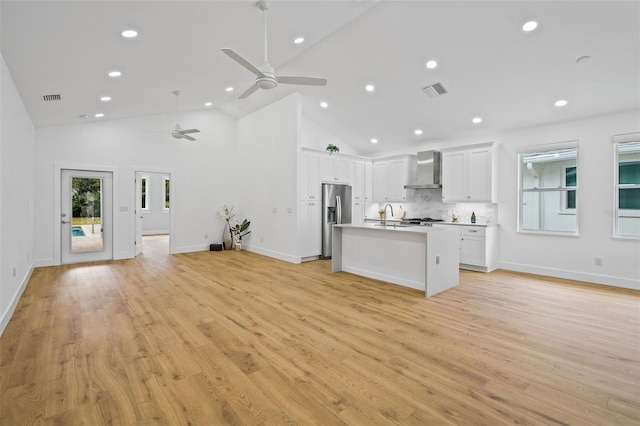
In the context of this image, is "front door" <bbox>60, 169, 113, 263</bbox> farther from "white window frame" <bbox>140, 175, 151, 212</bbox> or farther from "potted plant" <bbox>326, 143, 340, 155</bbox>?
"white window frame" <bbox>140, 175, 151, 212</bbox>

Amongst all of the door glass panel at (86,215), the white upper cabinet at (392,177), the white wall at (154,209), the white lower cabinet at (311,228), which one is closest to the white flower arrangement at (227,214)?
the door glass panel at (86,215)

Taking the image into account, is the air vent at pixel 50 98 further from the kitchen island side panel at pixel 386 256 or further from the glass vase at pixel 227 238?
the kitchen island side panel at pixel 386 256

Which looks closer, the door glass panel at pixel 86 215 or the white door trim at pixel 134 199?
the door glass panel at pixel 86 215

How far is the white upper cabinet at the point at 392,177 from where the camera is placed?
7.44 m

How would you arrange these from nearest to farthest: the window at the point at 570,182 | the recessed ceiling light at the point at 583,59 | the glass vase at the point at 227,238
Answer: the recessed ceiling light at the point at 583,59 < the window at the point at 570,182 < the glass vase at the point at 227,238

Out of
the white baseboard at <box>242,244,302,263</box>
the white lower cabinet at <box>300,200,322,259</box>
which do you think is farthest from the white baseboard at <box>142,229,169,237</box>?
the white lower cabinet at <box>300,200,322,259</box>

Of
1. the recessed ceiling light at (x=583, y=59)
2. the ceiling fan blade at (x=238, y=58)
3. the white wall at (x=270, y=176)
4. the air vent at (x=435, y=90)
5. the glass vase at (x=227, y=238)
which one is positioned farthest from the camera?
the glass vase at (x=227, y=238)

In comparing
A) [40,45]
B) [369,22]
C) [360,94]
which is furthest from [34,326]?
[360,94]

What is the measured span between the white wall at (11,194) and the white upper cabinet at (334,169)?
5.09 meters

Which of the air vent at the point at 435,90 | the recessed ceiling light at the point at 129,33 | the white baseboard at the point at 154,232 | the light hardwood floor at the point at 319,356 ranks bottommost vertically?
the light hardwood floor at the point at 319,356

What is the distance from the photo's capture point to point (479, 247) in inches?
234

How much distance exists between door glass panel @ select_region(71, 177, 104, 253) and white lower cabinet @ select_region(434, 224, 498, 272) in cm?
779

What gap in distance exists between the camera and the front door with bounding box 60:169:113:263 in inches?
252

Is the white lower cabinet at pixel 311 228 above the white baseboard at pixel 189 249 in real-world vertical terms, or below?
above
